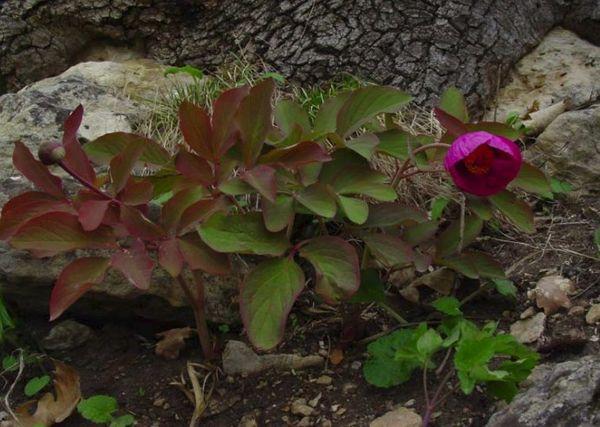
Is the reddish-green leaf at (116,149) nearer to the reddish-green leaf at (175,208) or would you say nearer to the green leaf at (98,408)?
the reddish-green leaf at (175,208)

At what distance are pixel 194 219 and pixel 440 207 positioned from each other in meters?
0.80

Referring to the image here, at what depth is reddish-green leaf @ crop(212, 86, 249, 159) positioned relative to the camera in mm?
Answer: 1683

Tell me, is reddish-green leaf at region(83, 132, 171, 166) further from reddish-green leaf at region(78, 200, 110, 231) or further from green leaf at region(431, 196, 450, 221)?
green leaf at region(431, 196, 450, 221)

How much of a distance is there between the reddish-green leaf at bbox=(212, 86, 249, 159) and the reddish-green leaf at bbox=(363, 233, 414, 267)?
1.19ft

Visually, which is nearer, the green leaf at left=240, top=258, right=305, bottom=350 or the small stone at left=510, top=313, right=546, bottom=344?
the green leaf at left=240, top=258, right=305, bottom=350

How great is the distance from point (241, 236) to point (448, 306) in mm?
550

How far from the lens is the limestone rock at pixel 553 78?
114 inches

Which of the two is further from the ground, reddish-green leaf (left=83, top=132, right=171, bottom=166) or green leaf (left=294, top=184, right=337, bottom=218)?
reddish-green leaf (left=83, top=132, right=171, bottom=166)

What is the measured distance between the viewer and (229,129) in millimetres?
1683

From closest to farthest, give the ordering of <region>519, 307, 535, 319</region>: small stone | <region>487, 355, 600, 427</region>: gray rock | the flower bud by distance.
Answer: <region>487, 355, 600, 427</region>: gray rock < the flower bud < <region>519, 307, 535, 319</region>: small stone

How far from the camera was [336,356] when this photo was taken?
195 centimetres

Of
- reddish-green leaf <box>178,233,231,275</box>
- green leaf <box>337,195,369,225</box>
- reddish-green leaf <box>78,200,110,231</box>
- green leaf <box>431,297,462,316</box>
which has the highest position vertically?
reddish-green leaf <box>78,200,110,231</box>

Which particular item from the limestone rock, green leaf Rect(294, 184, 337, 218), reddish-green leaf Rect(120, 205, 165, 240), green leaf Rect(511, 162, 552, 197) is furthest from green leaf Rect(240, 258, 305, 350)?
the limestone rock

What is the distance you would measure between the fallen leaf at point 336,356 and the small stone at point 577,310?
0.56 metres
